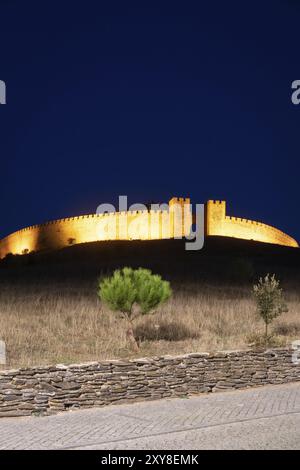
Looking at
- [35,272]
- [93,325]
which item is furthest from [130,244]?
[93,325]

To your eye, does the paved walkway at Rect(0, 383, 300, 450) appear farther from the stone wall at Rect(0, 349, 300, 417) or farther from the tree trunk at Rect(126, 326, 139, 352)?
the tree trunk at Rect(126, 326, 139, 352)

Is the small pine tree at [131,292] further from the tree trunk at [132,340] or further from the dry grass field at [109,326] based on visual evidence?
the dry grass field at [109,326]

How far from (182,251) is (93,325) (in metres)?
33.6

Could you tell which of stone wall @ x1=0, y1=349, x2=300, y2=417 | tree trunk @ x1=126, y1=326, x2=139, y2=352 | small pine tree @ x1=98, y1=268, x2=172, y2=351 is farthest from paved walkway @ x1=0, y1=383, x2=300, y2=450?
small pine tree @ x1=98, y1=268, x2=172, y2=351

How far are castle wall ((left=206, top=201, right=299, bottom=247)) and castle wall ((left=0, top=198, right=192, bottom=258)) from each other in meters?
2.58

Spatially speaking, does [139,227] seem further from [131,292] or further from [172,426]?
[172,426]

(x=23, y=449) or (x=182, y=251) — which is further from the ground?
(x=182, y=251)

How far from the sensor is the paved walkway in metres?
6.68

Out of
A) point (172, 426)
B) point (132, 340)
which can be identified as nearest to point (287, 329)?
point (132, 340)

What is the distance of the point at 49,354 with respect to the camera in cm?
1115

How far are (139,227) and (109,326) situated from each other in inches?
1953

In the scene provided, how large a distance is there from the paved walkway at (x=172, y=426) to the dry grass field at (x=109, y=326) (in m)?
2.23

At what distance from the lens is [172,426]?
7.66m
